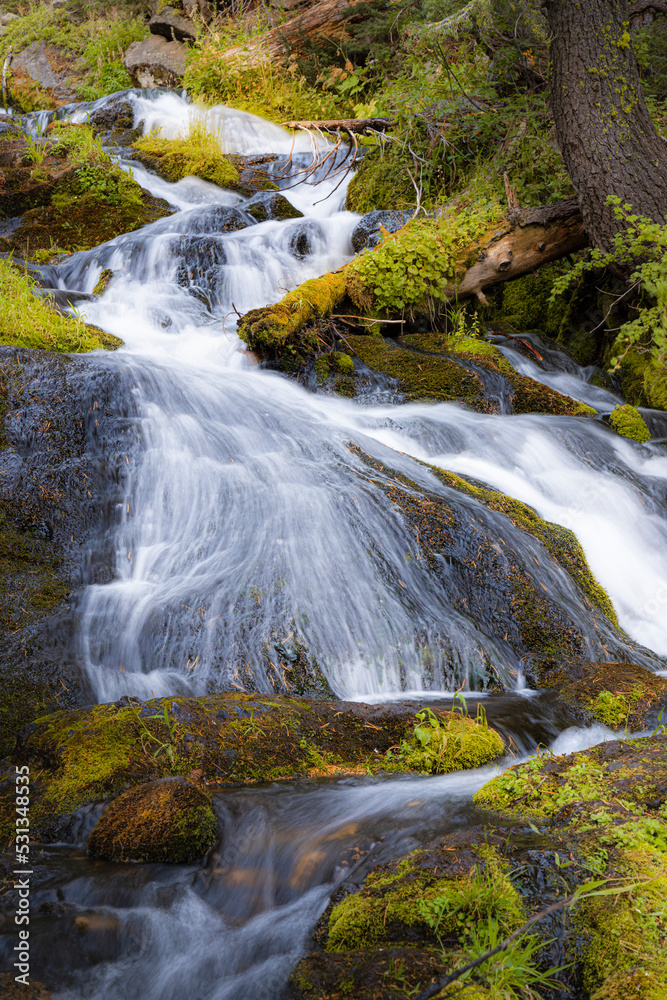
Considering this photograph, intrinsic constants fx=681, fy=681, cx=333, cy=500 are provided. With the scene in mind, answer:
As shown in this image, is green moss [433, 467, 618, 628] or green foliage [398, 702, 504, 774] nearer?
green foliage [398, 702, 504, 774]

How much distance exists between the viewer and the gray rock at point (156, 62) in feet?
56.2

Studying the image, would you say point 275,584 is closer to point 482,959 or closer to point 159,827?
point 159,827

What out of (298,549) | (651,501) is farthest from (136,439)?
(651,501)

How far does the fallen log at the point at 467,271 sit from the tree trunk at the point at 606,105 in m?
0.90

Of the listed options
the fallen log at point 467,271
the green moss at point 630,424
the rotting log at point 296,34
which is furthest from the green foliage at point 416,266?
the rotting log at point 296,34

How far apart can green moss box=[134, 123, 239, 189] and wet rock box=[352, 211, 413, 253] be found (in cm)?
401

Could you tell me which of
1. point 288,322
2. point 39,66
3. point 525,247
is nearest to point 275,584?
point 288,322

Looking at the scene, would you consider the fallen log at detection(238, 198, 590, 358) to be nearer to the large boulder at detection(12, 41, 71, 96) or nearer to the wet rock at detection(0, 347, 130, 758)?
the wet rock at detection(0, 347, 130, 758)

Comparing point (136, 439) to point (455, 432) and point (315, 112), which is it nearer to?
point (455, 432)

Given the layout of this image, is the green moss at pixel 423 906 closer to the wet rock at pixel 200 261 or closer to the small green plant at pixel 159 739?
the small green plant at pixel 159 739

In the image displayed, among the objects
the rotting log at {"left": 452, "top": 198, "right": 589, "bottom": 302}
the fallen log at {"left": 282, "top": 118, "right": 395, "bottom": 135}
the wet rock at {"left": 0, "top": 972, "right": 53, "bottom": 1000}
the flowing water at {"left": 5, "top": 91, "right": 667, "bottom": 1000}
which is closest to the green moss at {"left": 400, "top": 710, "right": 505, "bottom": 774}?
the flowing water at {"left": 5, "top": 91, "right": 667, "bottom": 1000}

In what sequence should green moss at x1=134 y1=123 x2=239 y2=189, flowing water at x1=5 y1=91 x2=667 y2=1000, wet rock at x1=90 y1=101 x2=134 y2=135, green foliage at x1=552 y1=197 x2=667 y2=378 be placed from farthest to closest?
wet rock at x1=90 y1=101 x2=134 y2=135 → green moss at x1=134 y1=123 x2=239 y2=189 → green foliage at x1=552 y1=197 x2=667 y2=378 → flowing water at x1=5 y1=91 x2=667 y2=1000

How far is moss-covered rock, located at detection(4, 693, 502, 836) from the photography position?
2723 millimetres

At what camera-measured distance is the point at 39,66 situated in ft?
65.3
